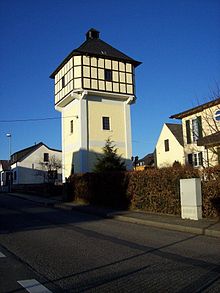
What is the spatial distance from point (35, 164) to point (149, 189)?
53.6 meters

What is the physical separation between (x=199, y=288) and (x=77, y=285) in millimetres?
1895

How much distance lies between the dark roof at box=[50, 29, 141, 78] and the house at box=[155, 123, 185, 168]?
14582mm

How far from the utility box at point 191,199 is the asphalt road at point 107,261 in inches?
96.2

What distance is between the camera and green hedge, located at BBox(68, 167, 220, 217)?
14953mm

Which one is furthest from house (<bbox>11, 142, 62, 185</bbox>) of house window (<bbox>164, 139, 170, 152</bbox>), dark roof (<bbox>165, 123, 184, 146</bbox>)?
dark roof (<bbox>165, 123, 184, 146</bbox>)

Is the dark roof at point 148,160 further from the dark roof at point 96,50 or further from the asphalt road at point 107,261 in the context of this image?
the asphalt road at point 107,261

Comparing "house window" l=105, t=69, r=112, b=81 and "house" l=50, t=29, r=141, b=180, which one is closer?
"house" l=50, t=29, r=141, b=180

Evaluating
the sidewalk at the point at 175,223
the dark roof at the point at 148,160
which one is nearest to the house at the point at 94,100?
the sidewalk at the point at 175,223

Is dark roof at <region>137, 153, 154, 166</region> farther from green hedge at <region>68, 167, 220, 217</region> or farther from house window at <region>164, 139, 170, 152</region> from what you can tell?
green hedge at <region>68, 167, 220, 217</region>

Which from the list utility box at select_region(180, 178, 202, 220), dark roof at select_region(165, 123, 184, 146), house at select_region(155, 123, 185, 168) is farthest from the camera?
dark roof at select_region(165, 123, 184, 146)

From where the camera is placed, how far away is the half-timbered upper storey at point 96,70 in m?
36.4

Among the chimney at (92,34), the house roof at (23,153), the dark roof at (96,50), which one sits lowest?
the house roof at (23,153)

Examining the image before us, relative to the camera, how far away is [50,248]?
31.8 feet

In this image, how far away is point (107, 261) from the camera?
805cm
